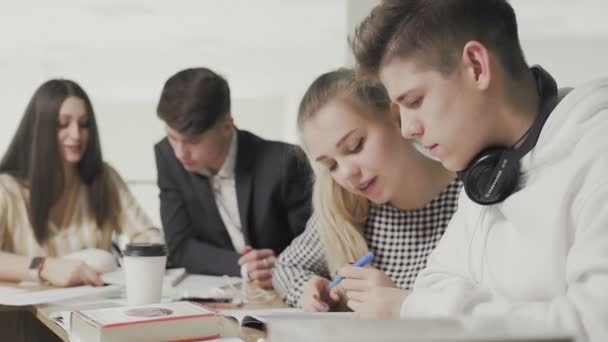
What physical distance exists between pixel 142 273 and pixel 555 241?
83 cm

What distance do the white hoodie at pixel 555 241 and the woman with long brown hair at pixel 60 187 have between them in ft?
4.89

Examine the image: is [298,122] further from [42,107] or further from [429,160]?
[42,107]

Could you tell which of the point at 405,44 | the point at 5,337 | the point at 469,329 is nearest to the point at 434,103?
the point at 405,44

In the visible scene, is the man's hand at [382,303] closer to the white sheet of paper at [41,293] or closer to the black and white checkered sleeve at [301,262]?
the black and white checkered sleeve at [301,262]

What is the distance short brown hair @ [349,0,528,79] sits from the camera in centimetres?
98

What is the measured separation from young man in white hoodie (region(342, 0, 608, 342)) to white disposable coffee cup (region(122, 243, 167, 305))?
1.50ft

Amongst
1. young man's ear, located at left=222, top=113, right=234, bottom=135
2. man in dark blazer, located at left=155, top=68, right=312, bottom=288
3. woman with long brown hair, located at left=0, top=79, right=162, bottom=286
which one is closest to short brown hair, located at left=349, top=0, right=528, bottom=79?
man in dark blazer, located at left=155, top=68, right=312, bottom=288

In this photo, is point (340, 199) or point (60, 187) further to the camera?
point (60, 187)

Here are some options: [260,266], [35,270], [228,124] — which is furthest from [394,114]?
[35,270]

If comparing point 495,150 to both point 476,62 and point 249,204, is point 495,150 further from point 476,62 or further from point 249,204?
point 249,204

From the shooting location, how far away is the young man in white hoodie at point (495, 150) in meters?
0.83

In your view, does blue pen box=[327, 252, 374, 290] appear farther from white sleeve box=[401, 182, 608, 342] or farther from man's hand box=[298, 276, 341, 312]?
white sleeve box=[401, 182, 608, 342]

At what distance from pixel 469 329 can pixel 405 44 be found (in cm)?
63

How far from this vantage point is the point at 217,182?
2.37 meters
